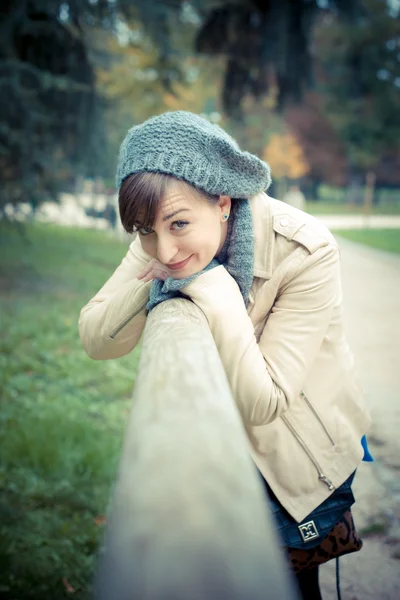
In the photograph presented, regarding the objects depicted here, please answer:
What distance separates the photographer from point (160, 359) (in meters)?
0.91

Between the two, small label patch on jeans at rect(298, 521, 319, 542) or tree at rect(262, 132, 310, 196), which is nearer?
small label patch on jeans at rect(298, 521, 319, 542)

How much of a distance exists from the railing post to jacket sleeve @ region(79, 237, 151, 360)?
0.80m

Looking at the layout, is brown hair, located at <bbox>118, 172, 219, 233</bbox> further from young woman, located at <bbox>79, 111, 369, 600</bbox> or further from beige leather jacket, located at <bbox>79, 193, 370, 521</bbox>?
beige leather jacket, located at <bbox>79, 193, 370, 521</bbox>

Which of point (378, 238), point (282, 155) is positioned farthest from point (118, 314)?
point (282, 155)

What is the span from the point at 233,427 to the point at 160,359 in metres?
0.23

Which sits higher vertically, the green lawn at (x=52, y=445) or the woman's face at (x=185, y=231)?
the woman's face at (x=185, y=231)

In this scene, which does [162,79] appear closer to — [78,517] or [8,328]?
[8,328]

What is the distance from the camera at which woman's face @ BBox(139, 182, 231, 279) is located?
4.81 feet

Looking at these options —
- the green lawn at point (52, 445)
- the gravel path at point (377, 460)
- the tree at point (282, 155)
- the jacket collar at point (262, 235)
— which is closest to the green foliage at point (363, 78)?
the tree at point (282, 155)

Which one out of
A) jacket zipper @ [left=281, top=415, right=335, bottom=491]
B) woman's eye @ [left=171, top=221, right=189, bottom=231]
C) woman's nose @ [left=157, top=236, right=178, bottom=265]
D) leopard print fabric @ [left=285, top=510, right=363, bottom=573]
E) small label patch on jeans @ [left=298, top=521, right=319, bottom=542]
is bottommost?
leopard print fabric @ [left=285, top=510, right=363, bottom=573]

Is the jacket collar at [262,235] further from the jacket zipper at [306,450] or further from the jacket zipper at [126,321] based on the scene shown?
the jacket zipper at [306,450]

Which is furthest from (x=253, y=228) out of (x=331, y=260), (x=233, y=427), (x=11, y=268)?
(x=11, y=268)

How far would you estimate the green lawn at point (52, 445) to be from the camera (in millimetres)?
2584

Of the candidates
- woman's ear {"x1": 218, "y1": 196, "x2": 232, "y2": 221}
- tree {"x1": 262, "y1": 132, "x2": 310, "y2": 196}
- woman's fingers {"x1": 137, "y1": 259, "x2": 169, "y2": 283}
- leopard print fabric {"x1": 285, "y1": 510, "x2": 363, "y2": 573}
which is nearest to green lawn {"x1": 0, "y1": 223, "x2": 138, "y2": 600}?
leopard print fabric {"x1": 285, "y1": 510, "x2": 363, "y2": 573}
